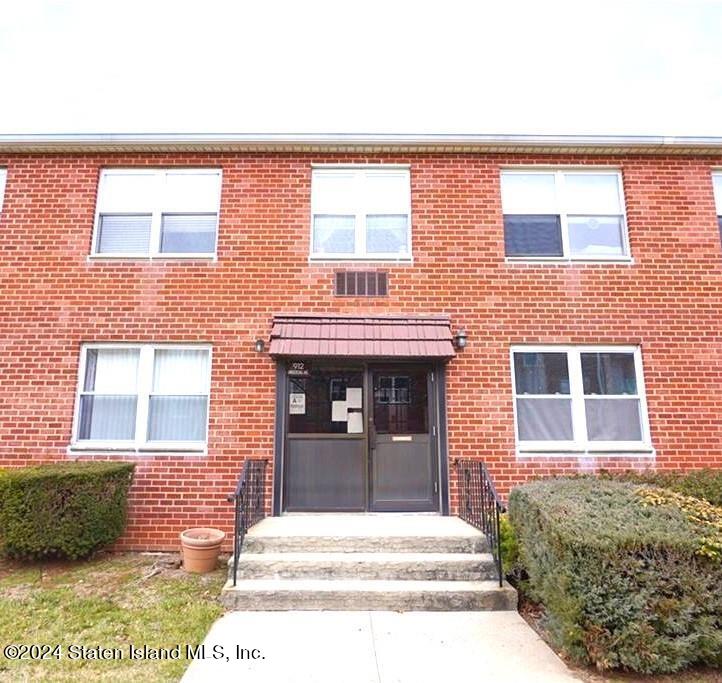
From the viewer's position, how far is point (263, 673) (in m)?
3.81

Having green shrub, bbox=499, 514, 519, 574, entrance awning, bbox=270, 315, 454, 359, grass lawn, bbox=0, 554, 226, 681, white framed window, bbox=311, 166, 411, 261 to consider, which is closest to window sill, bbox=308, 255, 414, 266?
white framed window, bbox=311, 166, 411, 261

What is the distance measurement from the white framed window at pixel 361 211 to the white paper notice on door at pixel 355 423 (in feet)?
8.66

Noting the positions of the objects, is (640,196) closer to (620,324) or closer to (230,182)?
(620,324)

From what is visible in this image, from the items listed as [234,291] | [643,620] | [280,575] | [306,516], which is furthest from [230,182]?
[643,620]

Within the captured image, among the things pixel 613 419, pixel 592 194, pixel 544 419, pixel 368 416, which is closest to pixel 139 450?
pixel 368 416

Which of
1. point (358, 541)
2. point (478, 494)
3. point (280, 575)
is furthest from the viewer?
point (478, 494)

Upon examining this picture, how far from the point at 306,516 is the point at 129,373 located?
359cm

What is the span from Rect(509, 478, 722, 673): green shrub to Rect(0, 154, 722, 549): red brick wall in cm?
303

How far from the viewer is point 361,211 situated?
26.5 ft

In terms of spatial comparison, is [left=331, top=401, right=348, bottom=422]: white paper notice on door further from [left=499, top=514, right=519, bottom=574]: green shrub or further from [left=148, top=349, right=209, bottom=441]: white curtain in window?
[left=499, top=514, right=519, bottom=574]: green shrub

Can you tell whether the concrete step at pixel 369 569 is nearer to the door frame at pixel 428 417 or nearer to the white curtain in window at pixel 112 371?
the door frame at pixel 428 417

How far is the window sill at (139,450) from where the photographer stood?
282 inches

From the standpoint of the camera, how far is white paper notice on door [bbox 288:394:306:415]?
290 inches

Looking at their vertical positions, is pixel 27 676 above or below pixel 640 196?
below
